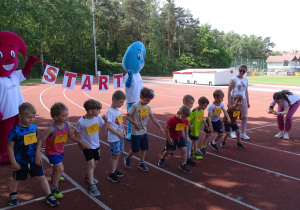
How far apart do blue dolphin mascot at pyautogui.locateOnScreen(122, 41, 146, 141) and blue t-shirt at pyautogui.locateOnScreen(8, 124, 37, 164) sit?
3.12 metres

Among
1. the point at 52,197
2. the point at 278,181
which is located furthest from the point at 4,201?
the point at 278,181

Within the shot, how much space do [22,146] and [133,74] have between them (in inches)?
144

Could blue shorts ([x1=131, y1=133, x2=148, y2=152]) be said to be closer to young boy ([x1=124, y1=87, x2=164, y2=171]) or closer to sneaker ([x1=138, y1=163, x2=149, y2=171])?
young boy ([x1=124, y1=87, x2=164, y2=171])

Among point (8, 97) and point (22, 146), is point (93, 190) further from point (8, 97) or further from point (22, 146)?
point (8, 97)

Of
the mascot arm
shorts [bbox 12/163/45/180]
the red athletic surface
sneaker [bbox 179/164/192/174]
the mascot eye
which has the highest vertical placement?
the mascot eye

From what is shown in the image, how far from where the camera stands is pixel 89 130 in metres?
3.60

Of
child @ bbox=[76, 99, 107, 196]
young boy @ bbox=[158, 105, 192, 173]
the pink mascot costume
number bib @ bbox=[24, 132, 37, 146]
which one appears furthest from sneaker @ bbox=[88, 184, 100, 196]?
the pink mascot costume

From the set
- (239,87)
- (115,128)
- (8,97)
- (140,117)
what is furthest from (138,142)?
(239,87)

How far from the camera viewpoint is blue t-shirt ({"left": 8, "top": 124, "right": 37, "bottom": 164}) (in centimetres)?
310

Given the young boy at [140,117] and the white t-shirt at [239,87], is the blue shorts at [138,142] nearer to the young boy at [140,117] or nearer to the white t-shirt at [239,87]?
the young boy at [140,117]

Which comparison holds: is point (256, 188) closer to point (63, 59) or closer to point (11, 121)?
point (11, 121)

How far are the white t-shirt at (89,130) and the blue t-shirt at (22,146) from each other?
65 centimetres

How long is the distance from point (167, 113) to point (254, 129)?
3.76 metres

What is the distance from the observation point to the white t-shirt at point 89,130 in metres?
3.60
